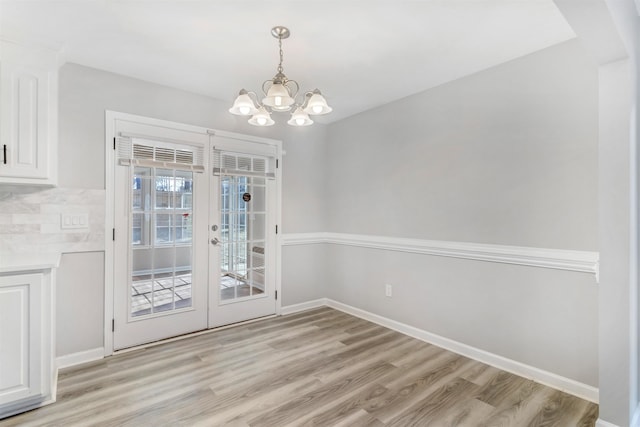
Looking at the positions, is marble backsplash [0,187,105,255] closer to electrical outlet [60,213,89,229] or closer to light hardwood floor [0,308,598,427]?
electrical outlet [60,213,89,229]

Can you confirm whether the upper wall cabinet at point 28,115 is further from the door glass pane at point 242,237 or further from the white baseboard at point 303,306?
the white baseboard at point 303,306

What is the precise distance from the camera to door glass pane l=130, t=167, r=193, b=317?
289cm

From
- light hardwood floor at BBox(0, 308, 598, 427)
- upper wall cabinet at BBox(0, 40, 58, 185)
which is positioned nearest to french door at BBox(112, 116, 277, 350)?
light hardwood floor at BBox(0, 308, 598, 427)

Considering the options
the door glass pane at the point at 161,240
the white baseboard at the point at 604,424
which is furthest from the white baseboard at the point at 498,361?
the door glass pane at the point at 161,240

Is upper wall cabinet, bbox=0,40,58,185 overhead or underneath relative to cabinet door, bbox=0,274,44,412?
overhead

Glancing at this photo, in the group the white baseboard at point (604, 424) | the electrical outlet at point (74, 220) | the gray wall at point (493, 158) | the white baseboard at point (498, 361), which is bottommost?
the white baseboard at point (498, 361)

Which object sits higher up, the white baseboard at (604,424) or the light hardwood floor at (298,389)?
the white baseboard at (604,424)

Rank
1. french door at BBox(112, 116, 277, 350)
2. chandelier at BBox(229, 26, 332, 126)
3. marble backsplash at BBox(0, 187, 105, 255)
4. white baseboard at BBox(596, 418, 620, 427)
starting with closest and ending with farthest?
white baseboard at BBox(596, 418, 620, 427)
chandelier at BBox(229, 26, 332, 126)
marble backsplash at BBox(0, 187, 105, 255)
french door at BBox(112, 116, 277, 350)

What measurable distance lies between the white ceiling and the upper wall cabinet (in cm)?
14

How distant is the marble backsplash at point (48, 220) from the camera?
2.31 metres

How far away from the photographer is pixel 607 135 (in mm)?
1689

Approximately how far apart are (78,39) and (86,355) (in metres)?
2.47

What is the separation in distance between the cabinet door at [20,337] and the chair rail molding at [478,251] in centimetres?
230

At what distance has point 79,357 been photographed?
8.50ft
